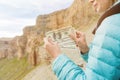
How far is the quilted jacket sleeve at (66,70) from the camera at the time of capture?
4.01 m

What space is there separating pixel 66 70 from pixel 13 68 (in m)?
142

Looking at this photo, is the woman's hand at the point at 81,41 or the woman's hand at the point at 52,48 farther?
the woman's hand at the point at 81,41

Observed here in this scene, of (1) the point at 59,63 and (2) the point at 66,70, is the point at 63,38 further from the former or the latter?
(2) the point at 66,70

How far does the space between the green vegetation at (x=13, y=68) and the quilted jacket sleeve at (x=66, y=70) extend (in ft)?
370

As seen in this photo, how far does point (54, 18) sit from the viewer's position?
127 m

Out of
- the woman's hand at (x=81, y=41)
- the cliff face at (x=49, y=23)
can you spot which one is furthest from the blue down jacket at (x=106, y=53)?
the cliff face at (x=49, y=23)

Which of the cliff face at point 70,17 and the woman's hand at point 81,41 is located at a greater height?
the cliff face at point 70,17

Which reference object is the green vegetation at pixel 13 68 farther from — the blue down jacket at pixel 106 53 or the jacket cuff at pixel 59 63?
the blue down jacket at pixel 106 53

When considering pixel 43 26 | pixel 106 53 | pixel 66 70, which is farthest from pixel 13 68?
pixel 106 53

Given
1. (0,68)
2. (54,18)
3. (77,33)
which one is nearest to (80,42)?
(77,33)

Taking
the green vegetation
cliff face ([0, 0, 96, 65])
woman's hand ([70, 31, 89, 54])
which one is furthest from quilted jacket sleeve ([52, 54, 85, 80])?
the green vegetation

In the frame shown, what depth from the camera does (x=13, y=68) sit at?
474 ft

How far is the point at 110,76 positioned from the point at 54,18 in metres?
123

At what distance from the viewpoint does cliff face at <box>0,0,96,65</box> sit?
88738 mm
